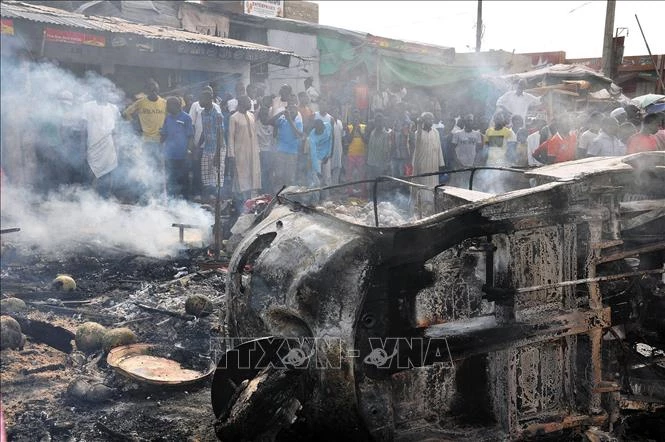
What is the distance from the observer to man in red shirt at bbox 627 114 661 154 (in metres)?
7.87

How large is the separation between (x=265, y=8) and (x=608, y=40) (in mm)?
10734

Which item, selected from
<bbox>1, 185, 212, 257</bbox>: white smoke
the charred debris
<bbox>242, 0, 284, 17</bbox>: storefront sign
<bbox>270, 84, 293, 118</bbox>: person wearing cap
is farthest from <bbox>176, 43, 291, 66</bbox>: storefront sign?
the charred debris

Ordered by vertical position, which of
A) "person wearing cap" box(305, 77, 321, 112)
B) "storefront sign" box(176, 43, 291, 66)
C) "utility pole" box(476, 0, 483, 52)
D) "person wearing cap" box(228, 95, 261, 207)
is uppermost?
"utility pole" box(476, 0, 483, 52)

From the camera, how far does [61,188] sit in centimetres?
1155

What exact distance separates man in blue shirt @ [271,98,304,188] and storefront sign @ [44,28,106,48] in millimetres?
3633

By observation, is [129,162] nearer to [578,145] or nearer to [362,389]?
[578,145]

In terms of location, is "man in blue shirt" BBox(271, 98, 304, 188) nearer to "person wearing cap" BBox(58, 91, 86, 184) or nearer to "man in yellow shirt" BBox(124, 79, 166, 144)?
"man in yellow shirt" BBox(124, 79, 166, 144)

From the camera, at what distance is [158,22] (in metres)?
15.9

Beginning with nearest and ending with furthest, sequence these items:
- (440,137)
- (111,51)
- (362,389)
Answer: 1. (362,389)
2. (111,51)
3. (440,137)

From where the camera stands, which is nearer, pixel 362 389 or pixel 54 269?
pixel 362 389

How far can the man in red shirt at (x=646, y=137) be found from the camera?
25.8 ft

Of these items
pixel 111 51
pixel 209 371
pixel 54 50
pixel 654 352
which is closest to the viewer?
pixel 654 352

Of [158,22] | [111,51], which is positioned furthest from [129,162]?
[158,22]

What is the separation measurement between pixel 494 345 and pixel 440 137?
12.3m
